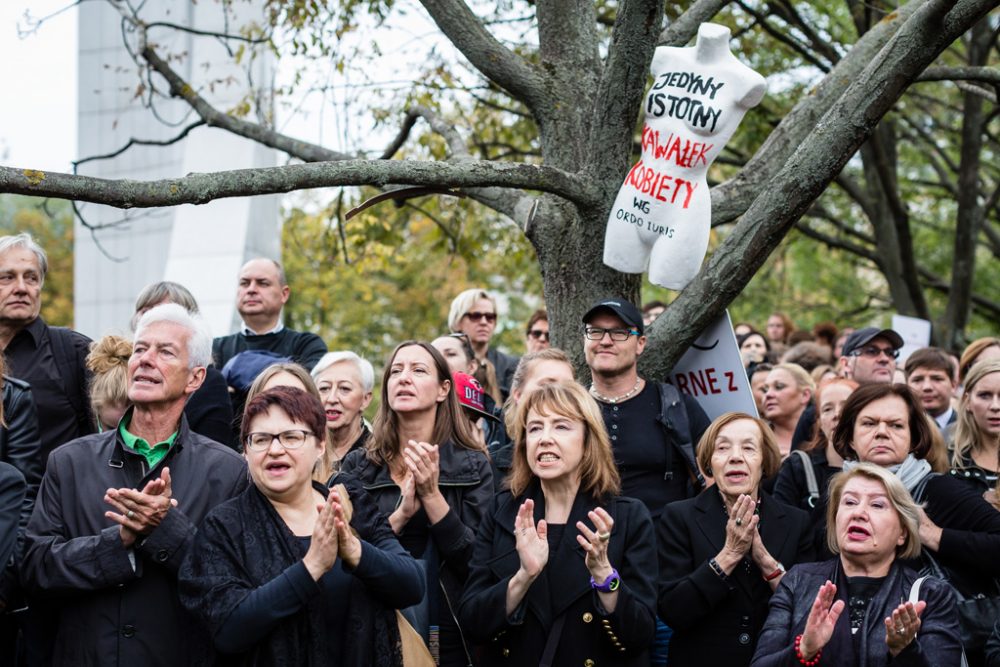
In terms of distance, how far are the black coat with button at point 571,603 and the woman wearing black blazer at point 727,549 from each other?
43 centimetres

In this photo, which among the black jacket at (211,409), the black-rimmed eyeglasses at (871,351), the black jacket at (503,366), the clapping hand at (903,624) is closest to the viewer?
the clapping hand at (903,624)

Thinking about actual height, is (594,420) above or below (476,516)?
→ above

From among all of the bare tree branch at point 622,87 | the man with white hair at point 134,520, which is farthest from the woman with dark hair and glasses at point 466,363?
the man with white hair at point 134,520

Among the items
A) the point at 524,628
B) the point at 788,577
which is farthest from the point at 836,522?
the point at 524,628

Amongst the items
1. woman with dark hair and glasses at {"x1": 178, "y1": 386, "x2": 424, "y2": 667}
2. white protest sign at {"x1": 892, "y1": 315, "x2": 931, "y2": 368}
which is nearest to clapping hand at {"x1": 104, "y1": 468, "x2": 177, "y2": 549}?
woman with dark hair and glasses at {"x1": 178, "y1": 386, "x2": 424, "y2": 667}

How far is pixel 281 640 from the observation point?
158 inches

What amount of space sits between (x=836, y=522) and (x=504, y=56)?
10.0ft

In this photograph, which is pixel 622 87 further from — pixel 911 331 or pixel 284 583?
pixel 911 331

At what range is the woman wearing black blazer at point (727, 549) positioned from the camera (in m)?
4.99

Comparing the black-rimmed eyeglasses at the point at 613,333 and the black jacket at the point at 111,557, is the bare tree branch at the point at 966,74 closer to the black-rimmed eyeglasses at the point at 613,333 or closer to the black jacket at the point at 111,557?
the black-rimmed eyeglasses at the point at 613,333

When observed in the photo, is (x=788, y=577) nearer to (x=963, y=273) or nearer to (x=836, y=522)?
(x=836, y=522)

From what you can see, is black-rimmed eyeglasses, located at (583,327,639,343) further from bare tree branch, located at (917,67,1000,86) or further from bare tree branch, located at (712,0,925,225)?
bare tree branch, located at (917,67,1000,86)

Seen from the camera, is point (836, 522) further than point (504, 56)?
No

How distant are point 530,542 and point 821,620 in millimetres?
1120
